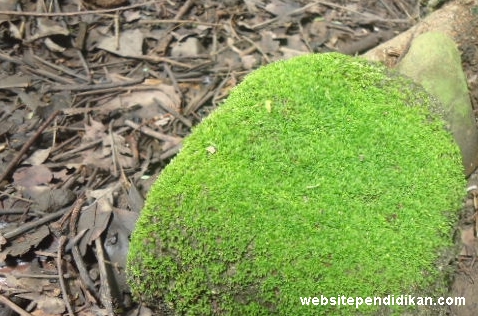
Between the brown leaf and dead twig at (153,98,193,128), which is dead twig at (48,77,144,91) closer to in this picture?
dead twig at (153,98,193,128)

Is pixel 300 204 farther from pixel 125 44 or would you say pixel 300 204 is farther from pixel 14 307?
pixel 125 44

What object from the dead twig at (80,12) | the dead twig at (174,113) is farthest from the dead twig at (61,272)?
the dead twig at (80,12)

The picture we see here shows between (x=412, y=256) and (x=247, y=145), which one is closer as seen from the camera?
(x=412, y=256)

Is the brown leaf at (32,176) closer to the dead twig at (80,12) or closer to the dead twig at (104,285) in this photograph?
the dead twig at (104,285)

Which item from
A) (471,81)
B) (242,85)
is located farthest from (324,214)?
(471,81)

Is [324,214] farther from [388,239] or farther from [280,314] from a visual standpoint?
[280,314]

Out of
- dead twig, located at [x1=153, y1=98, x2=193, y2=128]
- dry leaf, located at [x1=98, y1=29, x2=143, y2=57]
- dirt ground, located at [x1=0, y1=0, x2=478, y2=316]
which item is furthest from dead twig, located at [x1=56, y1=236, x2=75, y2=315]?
dry leaf, located at [x1=98, y1=29, x2=143, y2=57]
